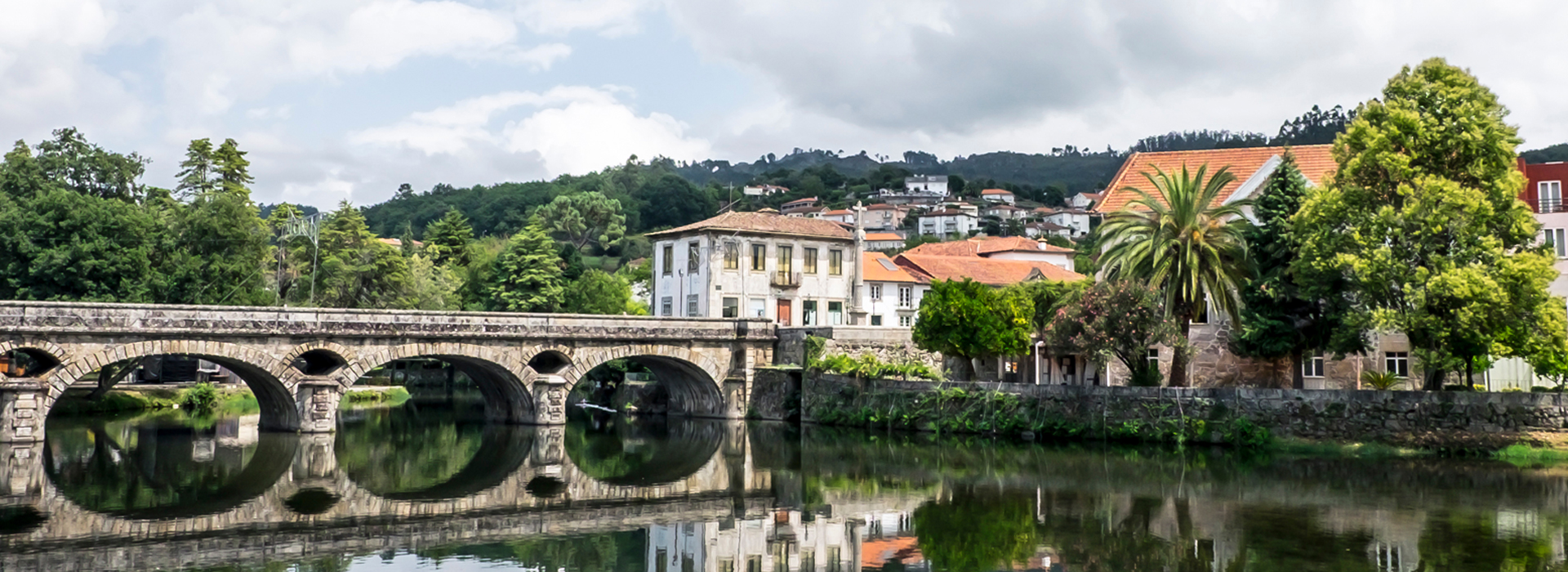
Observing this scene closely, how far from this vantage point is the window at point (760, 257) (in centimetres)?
5803

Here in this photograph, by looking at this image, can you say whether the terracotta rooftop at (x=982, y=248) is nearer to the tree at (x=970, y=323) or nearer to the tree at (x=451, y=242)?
the tree at (x=451, y=242)

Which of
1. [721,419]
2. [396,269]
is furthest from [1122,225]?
[396,269]

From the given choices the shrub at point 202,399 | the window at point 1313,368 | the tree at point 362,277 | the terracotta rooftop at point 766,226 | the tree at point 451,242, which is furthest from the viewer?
the tree at point 451,242

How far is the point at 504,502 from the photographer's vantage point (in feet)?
93.7

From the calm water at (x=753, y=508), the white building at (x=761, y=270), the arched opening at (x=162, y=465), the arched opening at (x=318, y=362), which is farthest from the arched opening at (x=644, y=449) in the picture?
the arched opening at (x=162, y=465)

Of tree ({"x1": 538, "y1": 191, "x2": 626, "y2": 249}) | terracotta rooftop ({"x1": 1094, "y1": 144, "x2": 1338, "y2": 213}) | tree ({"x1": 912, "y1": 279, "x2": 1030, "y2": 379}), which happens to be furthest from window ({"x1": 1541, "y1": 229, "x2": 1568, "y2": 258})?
tree ({"x1": 538, "y1": 191, "x2": 626, "y2": 249})

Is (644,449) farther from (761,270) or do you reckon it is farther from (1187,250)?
(1187,250)

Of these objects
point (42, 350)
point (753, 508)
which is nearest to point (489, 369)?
point (42, 350)

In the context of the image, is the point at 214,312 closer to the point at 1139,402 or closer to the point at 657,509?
the point at 657,509

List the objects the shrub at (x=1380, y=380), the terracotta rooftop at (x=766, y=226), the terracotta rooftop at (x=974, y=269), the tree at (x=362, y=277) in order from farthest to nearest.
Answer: the terracotta rooftop at (x=974, y=269), the tree at (x=362, y=277), the terracotta rooftop at (x=766, y=226), the shrub at (x=1380, y=380)

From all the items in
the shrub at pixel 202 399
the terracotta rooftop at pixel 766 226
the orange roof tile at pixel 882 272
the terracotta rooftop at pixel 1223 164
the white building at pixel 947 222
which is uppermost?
the white building at pixel 947 222

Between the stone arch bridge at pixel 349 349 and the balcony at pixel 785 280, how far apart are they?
5590 mm

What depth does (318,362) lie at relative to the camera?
152ft

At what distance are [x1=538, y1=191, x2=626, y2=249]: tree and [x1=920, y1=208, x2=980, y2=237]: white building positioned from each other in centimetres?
4810
